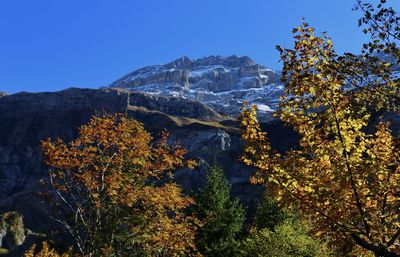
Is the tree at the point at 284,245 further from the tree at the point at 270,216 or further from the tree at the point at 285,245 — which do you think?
the tree at the point at 270,216

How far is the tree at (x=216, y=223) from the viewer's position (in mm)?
42906

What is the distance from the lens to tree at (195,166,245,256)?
42906 millimetres

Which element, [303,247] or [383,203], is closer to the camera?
[383,203]

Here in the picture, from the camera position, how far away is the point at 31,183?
198 metres

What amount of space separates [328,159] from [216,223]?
3319 centimetres

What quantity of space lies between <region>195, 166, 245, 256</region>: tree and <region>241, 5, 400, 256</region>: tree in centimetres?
2991

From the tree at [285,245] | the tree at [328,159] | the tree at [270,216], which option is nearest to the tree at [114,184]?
the tree at [328,159]

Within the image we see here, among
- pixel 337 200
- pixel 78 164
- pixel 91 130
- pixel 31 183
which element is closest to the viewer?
pixel 337 200

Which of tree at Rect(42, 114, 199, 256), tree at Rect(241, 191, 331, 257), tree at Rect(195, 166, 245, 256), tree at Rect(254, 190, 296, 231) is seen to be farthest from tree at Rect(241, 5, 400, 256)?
tree at Rect(254, 190, 296, 231)

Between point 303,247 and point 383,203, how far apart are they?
2803 centimetres

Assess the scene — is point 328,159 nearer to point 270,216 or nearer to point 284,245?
point 284,245

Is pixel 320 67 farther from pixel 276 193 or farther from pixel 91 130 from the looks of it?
pixel 91 130

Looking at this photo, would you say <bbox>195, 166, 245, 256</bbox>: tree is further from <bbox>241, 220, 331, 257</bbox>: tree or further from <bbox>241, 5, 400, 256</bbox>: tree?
<bbox>241, 5, 400, 256</bbox>: tree

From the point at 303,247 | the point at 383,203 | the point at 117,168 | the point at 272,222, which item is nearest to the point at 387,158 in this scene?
the point at 383,203
